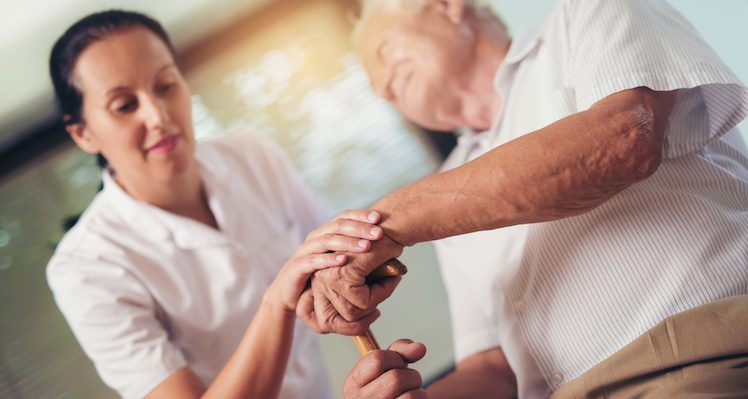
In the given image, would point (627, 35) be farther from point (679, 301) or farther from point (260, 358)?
point (260, 358)

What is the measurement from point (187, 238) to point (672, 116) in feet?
3.09

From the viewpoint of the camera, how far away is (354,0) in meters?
1.61

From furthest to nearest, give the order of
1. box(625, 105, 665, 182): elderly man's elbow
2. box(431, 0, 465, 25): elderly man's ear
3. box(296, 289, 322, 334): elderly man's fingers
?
box(431, 0, 465, 25): elderly man's ear → box(296, 289, 322, 334): elderly man's fingers → box(625, 105, 665, 182): elderly man's elbow

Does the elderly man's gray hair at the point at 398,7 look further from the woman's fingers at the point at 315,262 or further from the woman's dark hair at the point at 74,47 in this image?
the woman's fingers at the point at 315,262

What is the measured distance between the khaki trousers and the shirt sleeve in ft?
2.58

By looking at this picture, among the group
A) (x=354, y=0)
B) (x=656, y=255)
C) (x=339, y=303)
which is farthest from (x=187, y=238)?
(x=656, y=255)

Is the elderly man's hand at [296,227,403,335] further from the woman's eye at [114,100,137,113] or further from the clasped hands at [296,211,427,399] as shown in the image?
the woman's eye at [114,100,137,113]

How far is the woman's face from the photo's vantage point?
1283 mm

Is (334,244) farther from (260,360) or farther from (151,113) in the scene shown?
(151,113)

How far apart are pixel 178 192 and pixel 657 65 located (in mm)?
940

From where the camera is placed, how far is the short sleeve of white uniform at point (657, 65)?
104cm

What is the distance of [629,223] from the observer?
45.6 inches

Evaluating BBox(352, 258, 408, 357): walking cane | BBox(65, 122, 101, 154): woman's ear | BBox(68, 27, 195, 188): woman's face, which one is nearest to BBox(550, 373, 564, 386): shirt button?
BBox(352, 258, 408, 357): walking cane

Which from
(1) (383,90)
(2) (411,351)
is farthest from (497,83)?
(2) (411,351)
